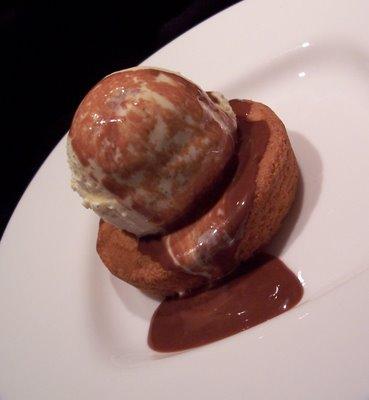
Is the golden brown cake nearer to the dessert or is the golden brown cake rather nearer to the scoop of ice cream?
the dessert

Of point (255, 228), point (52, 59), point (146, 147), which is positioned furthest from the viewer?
point (52, 59)

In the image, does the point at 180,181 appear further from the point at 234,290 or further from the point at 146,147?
the point at 234,290

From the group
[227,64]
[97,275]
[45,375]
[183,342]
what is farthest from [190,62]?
[45,375]

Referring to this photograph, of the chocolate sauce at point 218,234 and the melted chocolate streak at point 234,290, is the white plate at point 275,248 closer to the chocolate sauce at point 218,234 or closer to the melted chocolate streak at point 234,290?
the melted chocolate streak at point 234,290

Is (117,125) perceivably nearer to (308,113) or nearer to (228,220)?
Result: (228,220)

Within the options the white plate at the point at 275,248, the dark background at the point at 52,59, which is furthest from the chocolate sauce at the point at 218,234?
the dark background at the point at 52,59

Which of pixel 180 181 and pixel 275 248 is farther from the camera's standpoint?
pixel 275 248

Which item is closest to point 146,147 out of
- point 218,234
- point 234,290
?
point 218,234
